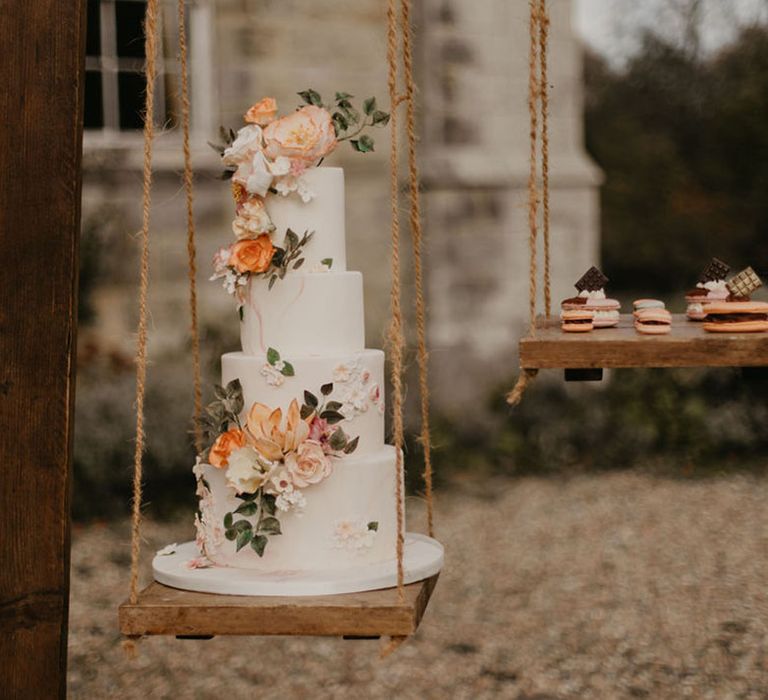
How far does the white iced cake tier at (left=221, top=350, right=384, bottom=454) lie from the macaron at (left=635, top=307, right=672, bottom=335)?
65 cm

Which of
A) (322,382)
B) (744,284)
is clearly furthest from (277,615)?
(744,284)

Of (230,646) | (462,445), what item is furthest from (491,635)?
(462,445)

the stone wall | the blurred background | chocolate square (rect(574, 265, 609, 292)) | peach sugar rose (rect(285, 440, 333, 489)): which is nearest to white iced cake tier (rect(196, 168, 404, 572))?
peach sugar rose (rect(285, 440, 333, 489))

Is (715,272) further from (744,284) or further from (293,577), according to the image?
(293,577)

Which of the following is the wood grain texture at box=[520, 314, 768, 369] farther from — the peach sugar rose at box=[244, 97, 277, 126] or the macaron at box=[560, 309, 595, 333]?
the peach sugar rose at box=[244, 97, 277, 126]

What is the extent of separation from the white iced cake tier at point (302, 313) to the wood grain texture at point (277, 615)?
0.65 m

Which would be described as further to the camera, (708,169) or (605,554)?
(708,169)

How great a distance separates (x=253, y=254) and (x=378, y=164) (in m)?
6.04

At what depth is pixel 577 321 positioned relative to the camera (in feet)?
10.4

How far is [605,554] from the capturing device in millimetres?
7531

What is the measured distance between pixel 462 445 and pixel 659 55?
885cm

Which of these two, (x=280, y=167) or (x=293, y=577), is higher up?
(x=280, y=167)

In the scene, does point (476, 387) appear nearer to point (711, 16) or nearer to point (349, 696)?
point (349, 696)

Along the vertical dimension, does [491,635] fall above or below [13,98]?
below
